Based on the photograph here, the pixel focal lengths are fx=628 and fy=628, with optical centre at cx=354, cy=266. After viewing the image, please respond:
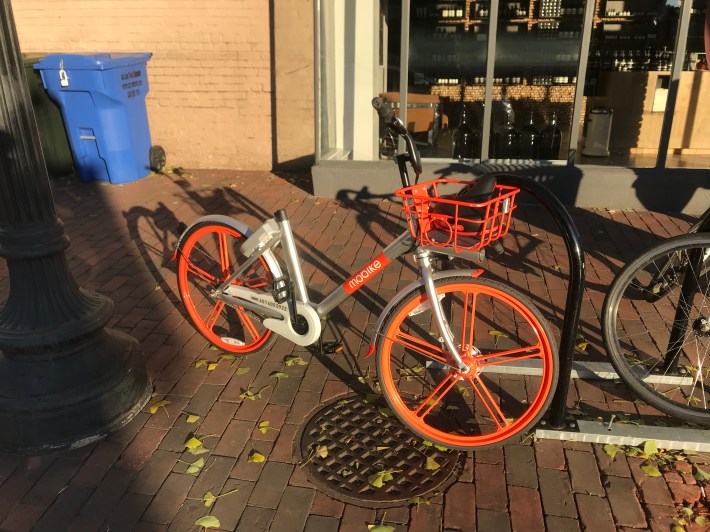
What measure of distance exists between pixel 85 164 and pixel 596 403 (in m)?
6.52

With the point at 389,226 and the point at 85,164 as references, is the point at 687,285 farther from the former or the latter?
the point at 85,164

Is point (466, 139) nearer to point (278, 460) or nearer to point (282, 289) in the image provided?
point (282, 289)

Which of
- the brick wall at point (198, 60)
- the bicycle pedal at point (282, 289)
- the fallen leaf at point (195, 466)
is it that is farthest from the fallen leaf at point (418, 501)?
the brick wall at point (198, 60)

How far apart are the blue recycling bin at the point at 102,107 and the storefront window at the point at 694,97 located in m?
6.22

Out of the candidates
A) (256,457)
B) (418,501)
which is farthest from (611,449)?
(256,457)

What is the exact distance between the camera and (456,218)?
2449 millimetres

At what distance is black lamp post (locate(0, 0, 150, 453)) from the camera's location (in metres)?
2.85

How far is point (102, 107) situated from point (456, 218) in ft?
19.8

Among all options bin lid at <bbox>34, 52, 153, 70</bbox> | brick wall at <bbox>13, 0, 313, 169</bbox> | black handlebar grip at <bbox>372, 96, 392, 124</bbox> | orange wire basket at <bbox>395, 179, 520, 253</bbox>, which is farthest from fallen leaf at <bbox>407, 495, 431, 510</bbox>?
bin lid at <bbox>34, 52, 153, 70</bbox>

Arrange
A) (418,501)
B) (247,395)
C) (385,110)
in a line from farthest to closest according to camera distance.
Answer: (247,395) → (385,110) → (418,501)

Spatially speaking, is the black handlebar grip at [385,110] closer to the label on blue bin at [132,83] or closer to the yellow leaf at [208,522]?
the yellow leaf at [208,522]

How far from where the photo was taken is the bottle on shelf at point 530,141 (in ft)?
22.9

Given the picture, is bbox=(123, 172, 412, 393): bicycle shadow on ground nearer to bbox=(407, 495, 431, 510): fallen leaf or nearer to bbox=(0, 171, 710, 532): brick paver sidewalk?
bbox=(0, 171, 710, 532): brick paver sidewalk

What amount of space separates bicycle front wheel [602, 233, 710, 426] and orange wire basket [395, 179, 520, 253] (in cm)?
84
